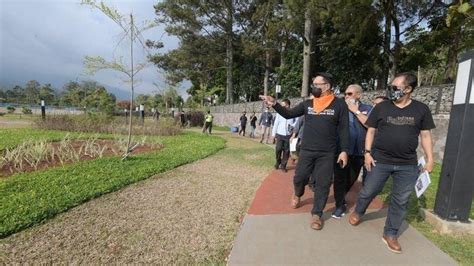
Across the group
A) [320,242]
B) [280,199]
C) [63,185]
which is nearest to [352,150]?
[280,199]

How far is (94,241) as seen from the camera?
3.34 metres

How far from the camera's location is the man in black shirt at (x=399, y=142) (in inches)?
126

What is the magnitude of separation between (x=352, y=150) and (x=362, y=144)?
17cm

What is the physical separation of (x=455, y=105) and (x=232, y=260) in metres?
3.17

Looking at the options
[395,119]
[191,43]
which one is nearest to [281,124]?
[395,119]

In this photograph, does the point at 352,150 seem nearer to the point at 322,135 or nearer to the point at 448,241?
the point at 322,135

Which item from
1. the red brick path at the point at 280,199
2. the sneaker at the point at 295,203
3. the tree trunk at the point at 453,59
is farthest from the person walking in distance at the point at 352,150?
the tree trunk at the point at 453,59

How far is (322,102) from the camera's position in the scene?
376 cm

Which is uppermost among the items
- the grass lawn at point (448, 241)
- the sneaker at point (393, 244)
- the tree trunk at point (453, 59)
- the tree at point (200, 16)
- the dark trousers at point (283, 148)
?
the tree at point (200, 16)

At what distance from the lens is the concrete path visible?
302 cm

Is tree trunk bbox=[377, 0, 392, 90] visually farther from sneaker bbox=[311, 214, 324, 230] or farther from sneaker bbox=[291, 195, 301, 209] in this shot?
sneaker bbox=[311, 214, 324, 230]

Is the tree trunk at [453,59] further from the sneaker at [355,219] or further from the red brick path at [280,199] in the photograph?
the sneaker at [355,219]

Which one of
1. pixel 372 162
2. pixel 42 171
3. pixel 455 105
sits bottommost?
pixel 42 171

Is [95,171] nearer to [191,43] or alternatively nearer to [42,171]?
[42,171]
